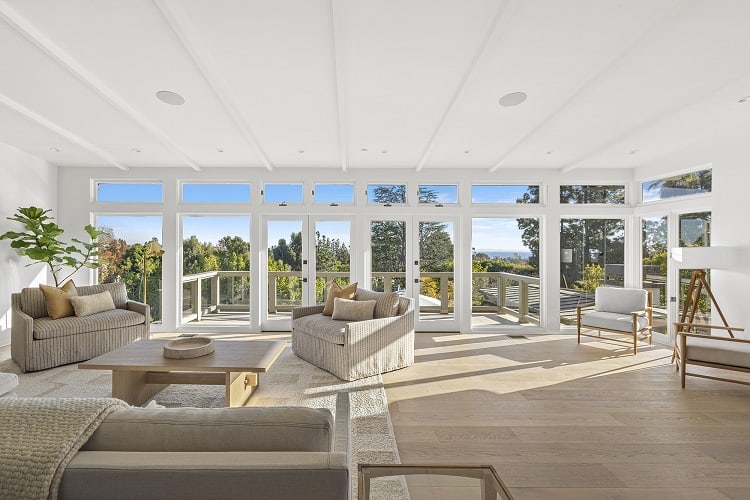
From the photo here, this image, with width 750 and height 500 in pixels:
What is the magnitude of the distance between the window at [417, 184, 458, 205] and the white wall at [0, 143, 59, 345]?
566 cm

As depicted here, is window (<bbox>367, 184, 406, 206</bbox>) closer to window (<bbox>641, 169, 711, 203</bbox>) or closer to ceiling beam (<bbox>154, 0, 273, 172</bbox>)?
ceiling beam (<bbox>154, 0, 273, 172</bbox>)

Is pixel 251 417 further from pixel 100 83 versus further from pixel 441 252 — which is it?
pixel 441 252

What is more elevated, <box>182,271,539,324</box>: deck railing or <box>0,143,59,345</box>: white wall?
<box>0,143,59,345</box>: white wall

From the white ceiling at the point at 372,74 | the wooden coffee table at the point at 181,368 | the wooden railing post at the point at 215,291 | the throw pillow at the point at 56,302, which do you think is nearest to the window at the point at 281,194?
the white ceiling at the point at 372,74

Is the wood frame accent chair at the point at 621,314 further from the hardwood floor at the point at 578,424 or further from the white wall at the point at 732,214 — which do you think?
the white wall at the point at 732,214

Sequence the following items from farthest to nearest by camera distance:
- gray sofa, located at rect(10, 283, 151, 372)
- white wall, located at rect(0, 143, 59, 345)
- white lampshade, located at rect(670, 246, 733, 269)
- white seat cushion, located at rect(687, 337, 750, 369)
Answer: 1. white wall, located at rect(0, 143, 59, 345)
2. white lampshade, located at rect(670, 246, 733, 269)
3. gray sofa, located at rect(10, 283, 151, 372)
4. white seat cushion, located at rect(687, 337, 750, 369)

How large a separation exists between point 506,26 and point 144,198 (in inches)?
226

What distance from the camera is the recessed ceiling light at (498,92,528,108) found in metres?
3.27

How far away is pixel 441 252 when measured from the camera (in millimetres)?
5902

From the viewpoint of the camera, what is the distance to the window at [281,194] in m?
5.87

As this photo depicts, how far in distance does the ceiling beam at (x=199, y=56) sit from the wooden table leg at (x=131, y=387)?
2.39m

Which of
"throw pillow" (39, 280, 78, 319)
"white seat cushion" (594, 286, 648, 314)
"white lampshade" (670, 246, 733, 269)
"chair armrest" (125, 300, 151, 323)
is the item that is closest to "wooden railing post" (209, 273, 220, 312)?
"chair armrest" (125, 300, 151, 323)

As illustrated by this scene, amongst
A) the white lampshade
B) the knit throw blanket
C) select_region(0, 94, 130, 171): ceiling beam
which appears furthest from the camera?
Answer: the white lampshade

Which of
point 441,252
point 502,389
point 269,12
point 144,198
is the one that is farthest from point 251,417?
point 144,198
